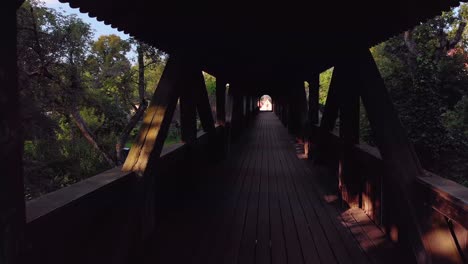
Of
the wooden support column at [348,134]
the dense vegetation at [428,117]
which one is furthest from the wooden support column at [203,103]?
the dense vegetation at [428,117]

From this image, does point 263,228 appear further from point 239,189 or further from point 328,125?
point 328,125

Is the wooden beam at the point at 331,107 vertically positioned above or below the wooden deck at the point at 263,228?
above

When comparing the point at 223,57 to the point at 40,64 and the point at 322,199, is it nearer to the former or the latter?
the point at 322,199

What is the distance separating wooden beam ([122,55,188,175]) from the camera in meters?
3.00

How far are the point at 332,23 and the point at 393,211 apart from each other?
6.35 feet

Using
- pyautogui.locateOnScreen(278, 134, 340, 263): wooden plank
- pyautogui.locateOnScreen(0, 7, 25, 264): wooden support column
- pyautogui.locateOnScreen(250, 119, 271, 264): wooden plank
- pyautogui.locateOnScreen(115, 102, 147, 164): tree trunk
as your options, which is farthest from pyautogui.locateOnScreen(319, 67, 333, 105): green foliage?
pyautogui.locateOnScreen(0, 7, 25, 264): wooden support column

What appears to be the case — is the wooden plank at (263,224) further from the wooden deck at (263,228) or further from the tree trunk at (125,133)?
the tree trunk at (125,133)

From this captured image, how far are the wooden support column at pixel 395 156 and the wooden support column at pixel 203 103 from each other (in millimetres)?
2563

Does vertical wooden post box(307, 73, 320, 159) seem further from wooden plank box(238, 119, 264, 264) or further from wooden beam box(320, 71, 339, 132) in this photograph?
wooden plank box(238, 119, 264, 264)

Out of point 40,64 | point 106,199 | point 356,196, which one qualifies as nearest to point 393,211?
point 356,196

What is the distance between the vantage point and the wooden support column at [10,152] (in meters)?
1.31

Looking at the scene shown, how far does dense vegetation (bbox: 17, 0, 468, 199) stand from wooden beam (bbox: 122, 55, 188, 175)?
6712 millimetres

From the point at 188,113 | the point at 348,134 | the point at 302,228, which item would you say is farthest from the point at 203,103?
the point at 302,228

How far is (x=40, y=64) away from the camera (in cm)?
1136
